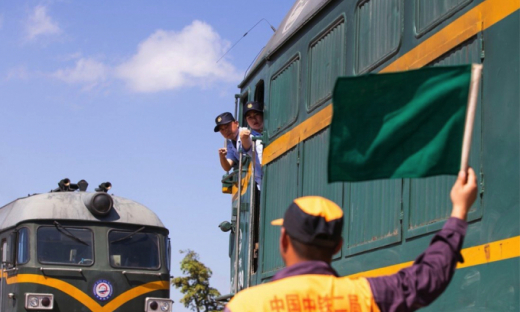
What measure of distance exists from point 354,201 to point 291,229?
11.8 ft

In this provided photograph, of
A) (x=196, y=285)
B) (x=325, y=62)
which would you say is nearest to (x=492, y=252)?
(x=325, y=62)

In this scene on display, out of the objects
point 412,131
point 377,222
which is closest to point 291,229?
point 412,131

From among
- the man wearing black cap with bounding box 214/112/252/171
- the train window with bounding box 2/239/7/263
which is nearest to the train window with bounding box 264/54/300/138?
the man wearing black cap with bounding box 214/112/252/171

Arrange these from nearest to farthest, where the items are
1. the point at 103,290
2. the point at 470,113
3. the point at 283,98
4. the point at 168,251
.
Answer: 1. the point at 470,113
2. the point at 283,98
3. the point at 103,290
4. the point at 168,251

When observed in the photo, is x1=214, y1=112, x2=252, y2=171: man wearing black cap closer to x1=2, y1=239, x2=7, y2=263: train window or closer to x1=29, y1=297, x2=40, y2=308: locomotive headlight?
x1=29, y1=297, x2=40, y2=308: locomotive headlight

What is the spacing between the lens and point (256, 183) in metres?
8.67

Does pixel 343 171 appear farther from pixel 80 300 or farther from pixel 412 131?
pixel 80 300

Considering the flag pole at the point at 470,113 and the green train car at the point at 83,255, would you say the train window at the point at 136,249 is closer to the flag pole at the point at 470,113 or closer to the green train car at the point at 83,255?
the green train car at the point at 83,255

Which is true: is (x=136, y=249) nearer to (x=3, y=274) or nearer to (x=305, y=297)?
(x=3, y=274)

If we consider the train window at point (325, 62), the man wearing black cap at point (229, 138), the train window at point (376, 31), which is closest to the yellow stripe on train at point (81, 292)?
the man wearing black cap at point (229, 138)

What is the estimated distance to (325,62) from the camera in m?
6.73

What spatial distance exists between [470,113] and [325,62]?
4.16 meters

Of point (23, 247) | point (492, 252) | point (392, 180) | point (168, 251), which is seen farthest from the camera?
point (168, 251)

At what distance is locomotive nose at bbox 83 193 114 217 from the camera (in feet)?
44.4
